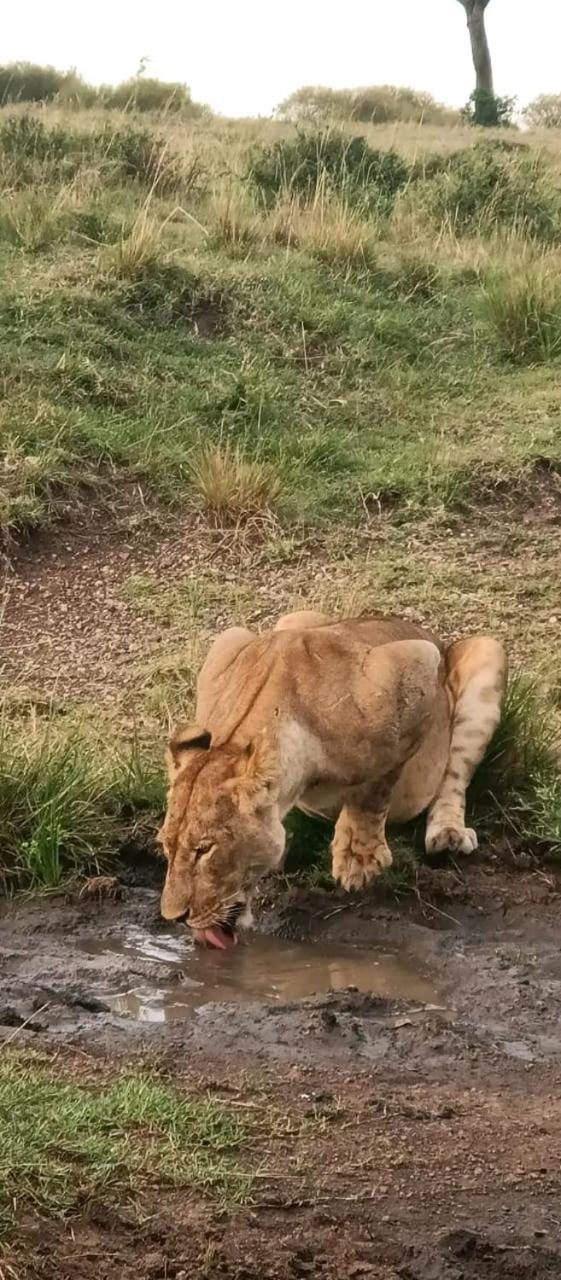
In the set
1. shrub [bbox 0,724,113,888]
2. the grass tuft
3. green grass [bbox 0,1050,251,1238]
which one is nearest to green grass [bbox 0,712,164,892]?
shrub [bbox 0,724,113,888]

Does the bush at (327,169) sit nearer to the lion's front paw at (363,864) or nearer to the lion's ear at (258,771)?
the lion's front paw at (363,864)

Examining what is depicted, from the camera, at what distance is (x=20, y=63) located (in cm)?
2945

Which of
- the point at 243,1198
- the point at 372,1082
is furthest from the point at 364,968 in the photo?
the point at 243,1198

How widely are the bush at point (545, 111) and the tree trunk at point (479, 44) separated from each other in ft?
5.95

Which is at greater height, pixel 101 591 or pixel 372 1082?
pixel 372 1082

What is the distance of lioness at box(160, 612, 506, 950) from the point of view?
4512 mm

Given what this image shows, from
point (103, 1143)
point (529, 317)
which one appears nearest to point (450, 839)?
point (103, 1143)

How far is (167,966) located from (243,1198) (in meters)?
1.72

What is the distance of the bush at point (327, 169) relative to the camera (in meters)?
15.6

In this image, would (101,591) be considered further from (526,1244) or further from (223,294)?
(526,1244)

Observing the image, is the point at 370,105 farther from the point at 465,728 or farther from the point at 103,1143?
the point at 103,1143

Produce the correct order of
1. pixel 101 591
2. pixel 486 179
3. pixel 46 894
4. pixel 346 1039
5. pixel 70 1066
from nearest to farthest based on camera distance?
pixel 70 1066, pixel 346 1039, pixel 46 894, pixel 101 591, pixel 486 179

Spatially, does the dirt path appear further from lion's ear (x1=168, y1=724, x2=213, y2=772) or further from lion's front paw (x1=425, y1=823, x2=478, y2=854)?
lion's ear (x1=168, y1=724, x2=213, y2=772)

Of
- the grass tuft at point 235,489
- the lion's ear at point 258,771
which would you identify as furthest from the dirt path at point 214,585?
the lion's ear at point 258,771
